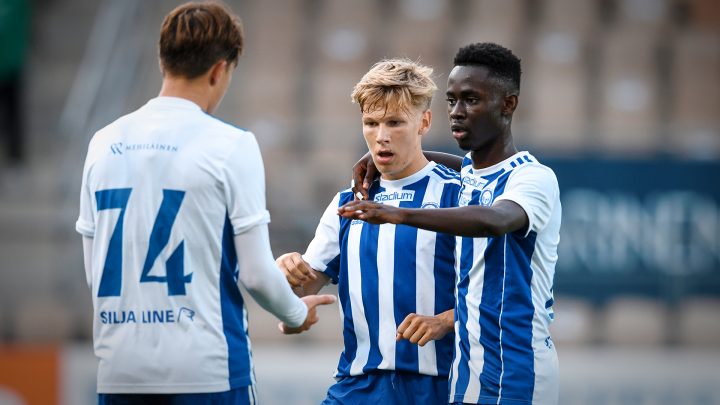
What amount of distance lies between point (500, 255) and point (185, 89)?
1.20 m

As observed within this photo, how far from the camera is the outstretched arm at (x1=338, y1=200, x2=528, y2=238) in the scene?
3.58 meters

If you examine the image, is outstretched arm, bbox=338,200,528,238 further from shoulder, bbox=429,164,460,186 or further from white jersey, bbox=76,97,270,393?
shoulder, bbox=429,164,460,186

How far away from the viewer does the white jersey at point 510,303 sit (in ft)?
12.7

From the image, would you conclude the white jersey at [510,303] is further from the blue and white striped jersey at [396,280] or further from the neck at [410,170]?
the neck at [410,170]

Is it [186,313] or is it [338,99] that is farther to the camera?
[338,99]

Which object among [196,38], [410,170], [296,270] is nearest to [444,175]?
[410,170]

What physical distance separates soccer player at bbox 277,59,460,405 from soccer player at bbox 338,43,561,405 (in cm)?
16

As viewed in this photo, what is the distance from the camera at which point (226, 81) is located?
357 centimetres

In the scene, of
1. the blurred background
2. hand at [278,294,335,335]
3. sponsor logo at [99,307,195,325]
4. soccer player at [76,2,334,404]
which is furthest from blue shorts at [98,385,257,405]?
the blurred background

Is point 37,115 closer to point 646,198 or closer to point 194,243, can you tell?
point 646,198

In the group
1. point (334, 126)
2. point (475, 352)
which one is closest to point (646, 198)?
point (334, 126)

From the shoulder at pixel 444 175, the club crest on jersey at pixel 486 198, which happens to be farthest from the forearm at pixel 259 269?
the shoulder at pixel 444 175

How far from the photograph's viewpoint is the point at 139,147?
3.45 metres

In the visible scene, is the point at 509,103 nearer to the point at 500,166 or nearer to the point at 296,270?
the point at 500,166
